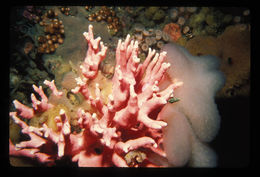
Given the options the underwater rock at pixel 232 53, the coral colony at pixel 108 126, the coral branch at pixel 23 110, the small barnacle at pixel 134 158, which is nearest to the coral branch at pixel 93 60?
the coral colony at pixel 108 126

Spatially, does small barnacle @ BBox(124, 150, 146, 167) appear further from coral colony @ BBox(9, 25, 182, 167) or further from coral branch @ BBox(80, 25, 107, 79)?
coral branch @ BBox(80, 25, 107, 79)

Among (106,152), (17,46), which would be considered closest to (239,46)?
(106,152)

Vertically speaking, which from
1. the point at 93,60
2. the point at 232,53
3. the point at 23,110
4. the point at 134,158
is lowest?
the point at 134,158

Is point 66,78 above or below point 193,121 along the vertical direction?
above

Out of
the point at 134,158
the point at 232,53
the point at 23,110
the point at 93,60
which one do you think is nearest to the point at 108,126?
the point at 134,158

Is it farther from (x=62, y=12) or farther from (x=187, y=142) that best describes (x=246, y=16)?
(x=62, y=12)

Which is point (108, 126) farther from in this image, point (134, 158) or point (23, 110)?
point (23, 110)

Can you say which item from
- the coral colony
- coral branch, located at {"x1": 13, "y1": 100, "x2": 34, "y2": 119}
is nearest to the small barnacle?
the coral colony

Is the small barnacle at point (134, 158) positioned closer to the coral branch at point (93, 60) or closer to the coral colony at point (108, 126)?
the coral colony at point (108, 126)
